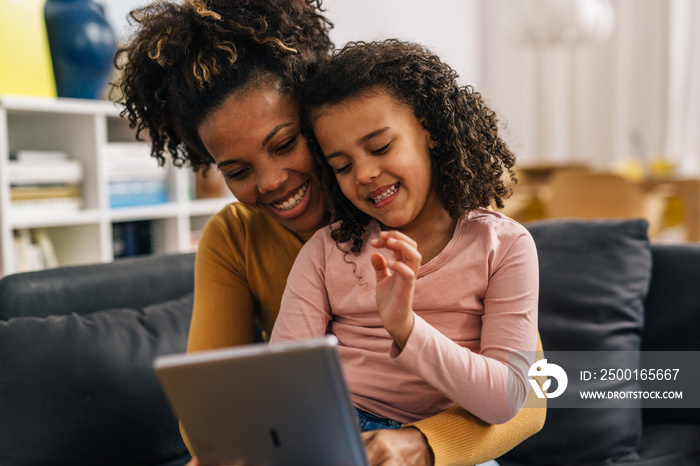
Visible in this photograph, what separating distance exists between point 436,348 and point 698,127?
5.69 m

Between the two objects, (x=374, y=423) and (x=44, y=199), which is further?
(x=44, y=199)

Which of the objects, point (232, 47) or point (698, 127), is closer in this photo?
point (232, 47)

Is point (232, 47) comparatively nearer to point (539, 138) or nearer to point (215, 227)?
point (215, 227)

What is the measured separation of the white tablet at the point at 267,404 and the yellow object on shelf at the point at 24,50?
2.09 meters

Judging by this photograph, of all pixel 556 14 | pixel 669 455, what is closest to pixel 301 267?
pixel 669 455

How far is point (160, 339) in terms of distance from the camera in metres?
1.53

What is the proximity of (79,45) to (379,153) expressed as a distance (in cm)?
189

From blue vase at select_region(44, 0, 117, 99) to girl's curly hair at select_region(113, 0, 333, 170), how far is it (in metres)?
1.37

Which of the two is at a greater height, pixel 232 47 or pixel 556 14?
pixel 556 14

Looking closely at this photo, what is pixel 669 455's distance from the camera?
1463 millimetres

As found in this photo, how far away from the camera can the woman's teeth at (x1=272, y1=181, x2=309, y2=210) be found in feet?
4.09

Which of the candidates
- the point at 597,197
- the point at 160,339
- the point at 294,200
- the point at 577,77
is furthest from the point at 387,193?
the point at 577,77

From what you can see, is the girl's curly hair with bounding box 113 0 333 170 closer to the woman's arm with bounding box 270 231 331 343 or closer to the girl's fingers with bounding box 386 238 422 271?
the woman's arm with bounding box 270 231 331 343

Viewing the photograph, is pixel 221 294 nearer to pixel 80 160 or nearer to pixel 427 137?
pixel 427 137
